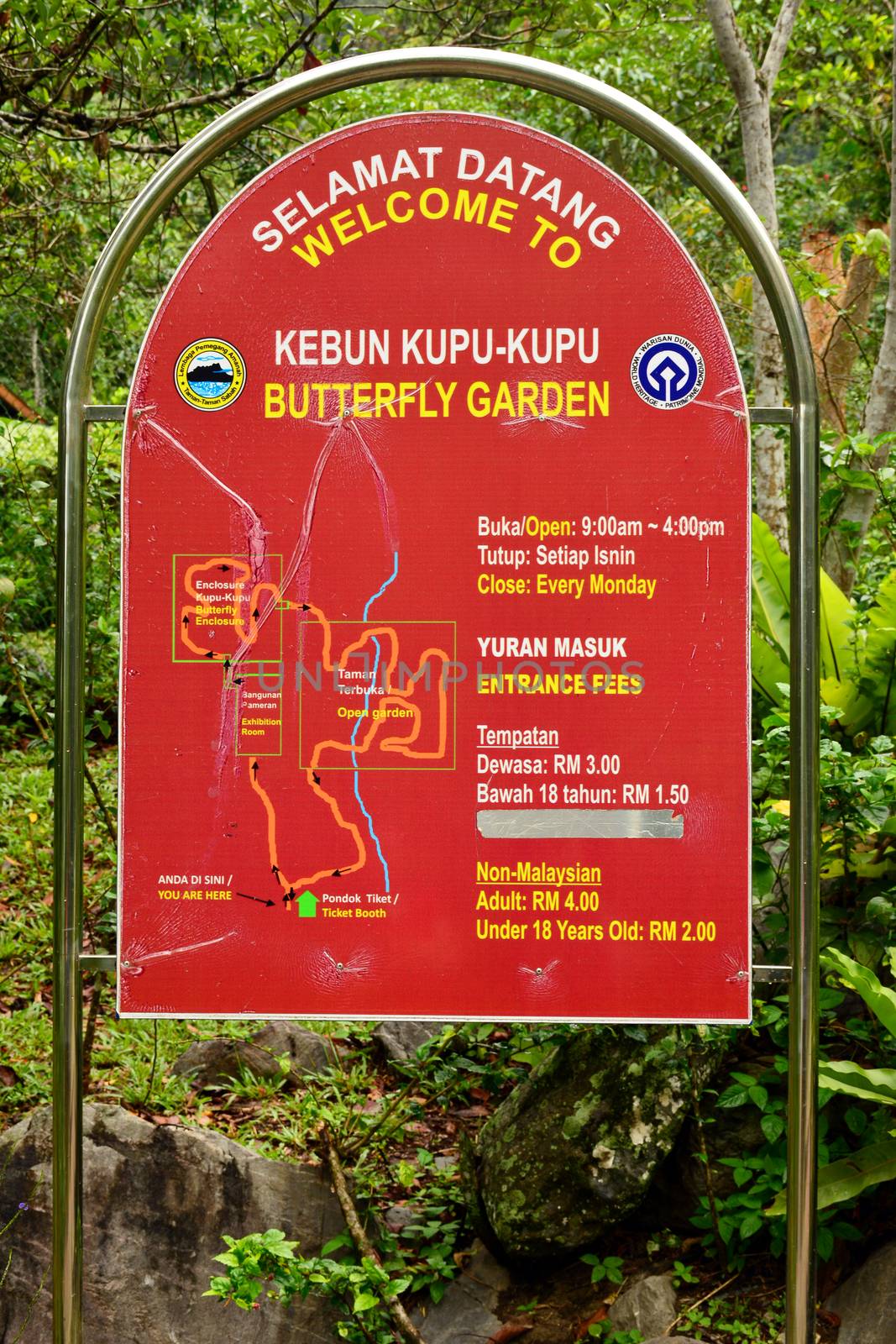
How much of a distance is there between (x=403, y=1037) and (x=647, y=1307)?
1.33m

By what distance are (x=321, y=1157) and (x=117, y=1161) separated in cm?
54

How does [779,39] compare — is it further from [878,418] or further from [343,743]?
[343,743]

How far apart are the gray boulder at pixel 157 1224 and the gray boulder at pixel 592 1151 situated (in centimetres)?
49

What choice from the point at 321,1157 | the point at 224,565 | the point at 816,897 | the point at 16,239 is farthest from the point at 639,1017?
the point at 16,239

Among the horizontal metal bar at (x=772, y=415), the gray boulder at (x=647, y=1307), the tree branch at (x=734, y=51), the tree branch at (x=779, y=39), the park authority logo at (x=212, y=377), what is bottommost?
the gray boulder at (x=647, y=1307)

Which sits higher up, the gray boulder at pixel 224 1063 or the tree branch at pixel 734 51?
the tree branch at pixel 734 51

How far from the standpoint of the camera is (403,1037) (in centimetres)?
397

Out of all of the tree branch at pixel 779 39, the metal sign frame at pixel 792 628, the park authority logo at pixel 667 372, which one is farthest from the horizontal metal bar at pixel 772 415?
the tree branch at pixel 779 39

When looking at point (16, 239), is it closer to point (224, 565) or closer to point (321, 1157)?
point (224, 565)

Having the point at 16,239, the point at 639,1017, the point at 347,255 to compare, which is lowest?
the point at 639,1017

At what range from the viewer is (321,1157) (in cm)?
312

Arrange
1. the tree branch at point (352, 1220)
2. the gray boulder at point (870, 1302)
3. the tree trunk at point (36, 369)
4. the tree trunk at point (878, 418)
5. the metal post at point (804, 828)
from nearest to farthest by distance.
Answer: the metal post at point (804, 828) → the gray boulder at point (870, 1302) → the tree branch at point (352, 1220) → the tree trunk at point (878, 418) → the tree trunk at point (36, 369)

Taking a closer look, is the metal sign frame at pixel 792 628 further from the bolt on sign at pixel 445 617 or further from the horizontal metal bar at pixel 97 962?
the bolt on sign at pixel 445 617

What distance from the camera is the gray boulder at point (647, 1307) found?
111 inches
